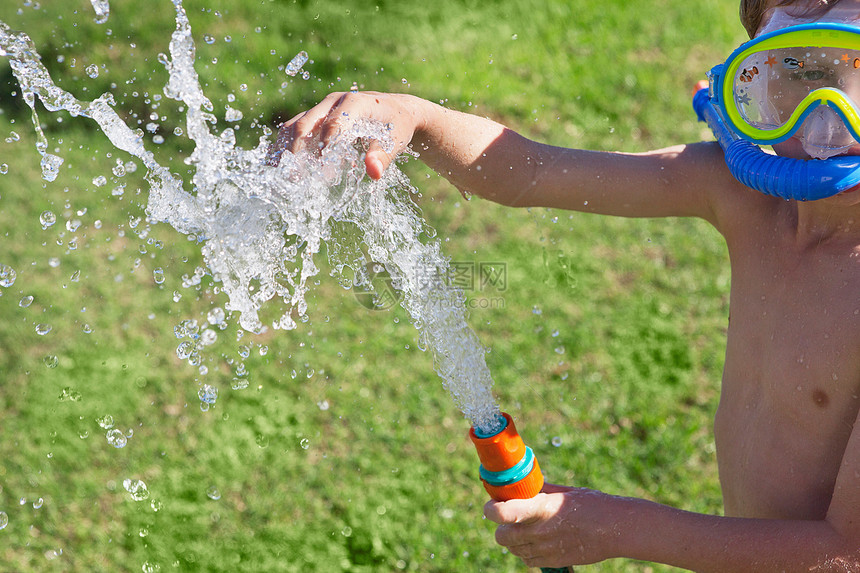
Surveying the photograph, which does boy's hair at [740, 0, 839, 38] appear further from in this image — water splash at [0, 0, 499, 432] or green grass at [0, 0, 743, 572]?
green grass at [0, 0, 743, 572]

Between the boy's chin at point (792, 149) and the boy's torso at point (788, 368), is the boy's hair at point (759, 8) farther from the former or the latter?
the boy's torso at point (788, 368)

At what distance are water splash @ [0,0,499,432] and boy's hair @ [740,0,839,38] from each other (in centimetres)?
76

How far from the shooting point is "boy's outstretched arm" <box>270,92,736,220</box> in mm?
1790

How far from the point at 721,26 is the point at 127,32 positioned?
3886mm

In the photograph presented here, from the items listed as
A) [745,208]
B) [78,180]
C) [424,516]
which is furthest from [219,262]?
[78,180]

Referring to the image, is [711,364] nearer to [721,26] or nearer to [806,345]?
[806,345]

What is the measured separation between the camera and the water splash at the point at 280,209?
1.66 m

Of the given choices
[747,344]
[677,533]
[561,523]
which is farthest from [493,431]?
[747,344]

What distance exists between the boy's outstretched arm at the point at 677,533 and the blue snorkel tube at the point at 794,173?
0.42 metres

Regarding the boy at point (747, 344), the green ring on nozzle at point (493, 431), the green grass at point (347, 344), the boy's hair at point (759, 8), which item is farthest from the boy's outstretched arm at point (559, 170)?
the green grass at point (347, 344)

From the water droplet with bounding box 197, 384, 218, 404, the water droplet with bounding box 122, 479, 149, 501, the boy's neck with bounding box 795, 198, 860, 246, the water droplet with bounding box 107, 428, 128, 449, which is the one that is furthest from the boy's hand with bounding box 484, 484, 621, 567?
the water droplet with bounding box 107, 428, 128, 449

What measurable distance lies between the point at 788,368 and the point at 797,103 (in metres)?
0.51

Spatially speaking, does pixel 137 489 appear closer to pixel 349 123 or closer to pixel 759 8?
pixel 349 123

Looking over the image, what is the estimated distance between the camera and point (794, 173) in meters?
1.37
